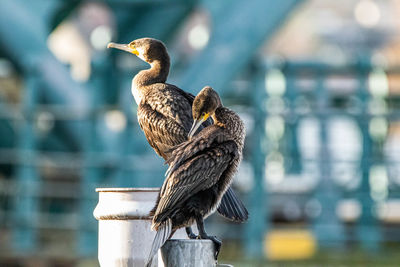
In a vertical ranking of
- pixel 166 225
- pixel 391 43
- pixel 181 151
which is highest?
pixel 391 43

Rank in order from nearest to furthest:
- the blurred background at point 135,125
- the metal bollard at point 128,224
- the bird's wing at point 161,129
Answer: the metal bollard at point 128,224
the bird's wing at point 161,129
the blurred background at point 135,125

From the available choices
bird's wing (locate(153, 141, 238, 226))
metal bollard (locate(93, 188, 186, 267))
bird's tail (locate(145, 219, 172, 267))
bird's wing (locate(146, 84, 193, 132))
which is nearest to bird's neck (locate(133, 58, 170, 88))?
bird's wing (locate(146, 84, 193, 132))

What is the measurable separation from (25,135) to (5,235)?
147 cm

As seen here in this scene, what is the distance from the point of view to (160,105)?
4.79 meters

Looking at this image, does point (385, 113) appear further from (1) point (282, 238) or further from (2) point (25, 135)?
(2) point (25, 135)

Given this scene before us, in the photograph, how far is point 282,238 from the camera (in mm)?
12328

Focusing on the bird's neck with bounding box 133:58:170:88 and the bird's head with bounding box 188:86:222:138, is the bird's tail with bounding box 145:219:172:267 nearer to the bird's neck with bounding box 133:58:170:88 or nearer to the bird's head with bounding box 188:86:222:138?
the bird's head with bounding box 188:86:222:138

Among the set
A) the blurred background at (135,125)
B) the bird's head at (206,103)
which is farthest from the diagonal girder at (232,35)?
the bird's head at (206,103)

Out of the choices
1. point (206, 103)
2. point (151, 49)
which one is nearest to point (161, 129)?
point (151, 49)

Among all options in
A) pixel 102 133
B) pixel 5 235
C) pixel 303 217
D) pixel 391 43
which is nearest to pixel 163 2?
pixel 102 133

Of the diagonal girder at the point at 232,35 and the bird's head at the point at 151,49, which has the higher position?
the diagonal girder at the point at 232,35

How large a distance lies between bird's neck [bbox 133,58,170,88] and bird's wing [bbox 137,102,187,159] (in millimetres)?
173

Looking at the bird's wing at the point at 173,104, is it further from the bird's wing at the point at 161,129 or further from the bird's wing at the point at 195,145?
the bird's wing at the point at 195,145

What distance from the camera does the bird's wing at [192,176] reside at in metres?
3.76
